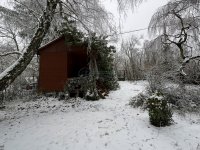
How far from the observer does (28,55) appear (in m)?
7.19

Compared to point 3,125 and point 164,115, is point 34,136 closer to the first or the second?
point 3,125

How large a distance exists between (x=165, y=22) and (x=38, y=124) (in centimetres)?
754

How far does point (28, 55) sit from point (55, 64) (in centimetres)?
565

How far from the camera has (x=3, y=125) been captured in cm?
654

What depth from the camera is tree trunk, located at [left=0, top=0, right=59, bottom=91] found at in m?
6.63

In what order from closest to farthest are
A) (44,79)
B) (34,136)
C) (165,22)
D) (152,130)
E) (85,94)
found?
(34,136) → (152,130) → (165,22) → (85,94) → (44,79)

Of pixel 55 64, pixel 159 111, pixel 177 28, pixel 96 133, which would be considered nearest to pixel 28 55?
pixel 96 133

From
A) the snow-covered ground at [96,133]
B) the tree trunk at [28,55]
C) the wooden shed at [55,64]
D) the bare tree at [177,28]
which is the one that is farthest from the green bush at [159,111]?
the wooden shed at [55,64]

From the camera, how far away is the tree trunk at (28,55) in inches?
261

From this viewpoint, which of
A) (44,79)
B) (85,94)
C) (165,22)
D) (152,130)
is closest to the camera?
(152,130)

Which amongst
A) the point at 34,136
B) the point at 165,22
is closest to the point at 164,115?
the point at 34,136

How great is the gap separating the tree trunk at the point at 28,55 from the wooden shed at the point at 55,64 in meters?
4.27

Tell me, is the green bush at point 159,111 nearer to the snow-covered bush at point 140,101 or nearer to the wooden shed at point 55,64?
the snow-covered bush at point 140,101

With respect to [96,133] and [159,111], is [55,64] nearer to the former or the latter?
[96,133]
